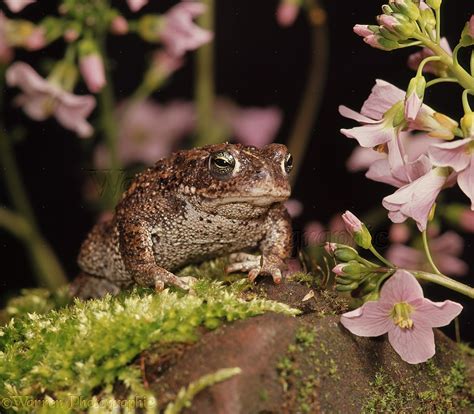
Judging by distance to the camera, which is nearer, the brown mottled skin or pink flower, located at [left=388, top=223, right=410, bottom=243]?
the brown mottled skin

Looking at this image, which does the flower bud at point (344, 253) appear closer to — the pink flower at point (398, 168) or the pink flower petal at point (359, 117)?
the pink flower at point (398, 168)

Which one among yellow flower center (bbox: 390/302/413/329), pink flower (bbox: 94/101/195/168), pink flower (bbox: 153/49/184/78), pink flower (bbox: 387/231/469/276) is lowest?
pink flower (bbox: 387/231/469/276)

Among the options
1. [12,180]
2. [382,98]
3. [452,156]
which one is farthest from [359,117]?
[12,180]

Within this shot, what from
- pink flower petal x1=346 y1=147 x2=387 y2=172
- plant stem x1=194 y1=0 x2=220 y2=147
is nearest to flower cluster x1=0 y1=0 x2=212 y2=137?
plant stem x1=194 y1=0 x2=220 y2=147

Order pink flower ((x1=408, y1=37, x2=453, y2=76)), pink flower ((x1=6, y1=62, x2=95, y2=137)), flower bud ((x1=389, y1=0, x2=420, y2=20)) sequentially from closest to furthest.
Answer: flower bud ((x1=389, y1=0, x2=420, y2=20)) < pink flower ((x1=408, y1=37, x2=453, y2=76)) < pink flower ((x1=6, y1=62, x2=95, y2=137))

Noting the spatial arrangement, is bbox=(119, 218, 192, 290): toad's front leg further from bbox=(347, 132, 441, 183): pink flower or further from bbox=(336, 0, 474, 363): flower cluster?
bbox=(347, 132, 441, 183): pink flower

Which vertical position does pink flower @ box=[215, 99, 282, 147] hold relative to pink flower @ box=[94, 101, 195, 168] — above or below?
below

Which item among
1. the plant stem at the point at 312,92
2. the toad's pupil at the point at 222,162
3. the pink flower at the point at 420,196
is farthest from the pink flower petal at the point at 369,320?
the plant stem at the point at 312,92

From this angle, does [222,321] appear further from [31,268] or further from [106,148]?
[31,268]
